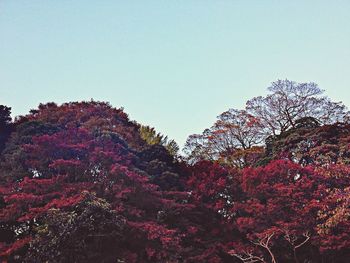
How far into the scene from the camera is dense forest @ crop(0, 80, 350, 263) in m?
9.92

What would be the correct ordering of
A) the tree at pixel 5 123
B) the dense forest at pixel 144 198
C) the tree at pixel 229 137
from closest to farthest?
the dense forest at pixel 144 198 → the tree at pixel 5 123 → the tree at pixel 229 137

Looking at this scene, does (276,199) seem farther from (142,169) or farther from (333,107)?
(333,107)

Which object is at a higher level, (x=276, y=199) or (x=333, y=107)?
(x=333, y=107)

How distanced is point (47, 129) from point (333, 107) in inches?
646

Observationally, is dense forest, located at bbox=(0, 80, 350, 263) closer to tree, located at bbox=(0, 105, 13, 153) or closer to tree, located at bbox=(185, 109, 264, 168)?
tree, located at bbox=(0, 105, 13, 153)

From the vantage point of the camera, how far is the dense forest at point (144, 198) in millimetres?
9922

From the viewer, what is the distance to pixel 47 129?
12.5 meters

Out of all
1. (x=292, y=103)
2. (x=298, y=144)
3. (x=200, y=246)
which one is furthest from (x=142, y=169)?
(x=292, y=103)

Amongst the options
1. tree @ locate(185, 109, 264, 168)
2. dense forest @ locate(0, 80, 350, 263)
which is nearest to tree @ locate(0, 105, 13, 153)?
dense forest @ locate(0, 80, 350, 263)

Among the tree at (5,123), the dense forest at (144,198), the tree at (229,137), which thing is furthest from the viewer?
the tree at (229,137)

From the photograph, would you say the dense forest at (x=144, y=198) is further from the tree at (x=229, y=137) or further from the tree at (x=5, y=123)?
the tree at (x=229, y=137)

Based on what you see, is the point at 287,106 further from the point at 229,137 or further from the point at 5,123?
the point at 5,123

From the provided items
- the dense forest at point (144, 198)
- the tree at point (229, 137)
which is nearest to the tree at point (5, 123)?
the dense forest at point (144, 198)

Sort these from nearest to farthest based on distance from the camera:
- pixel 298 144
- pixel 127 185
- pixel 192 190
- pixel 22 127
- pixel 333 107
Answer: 1. pixel 127 185
2. pixel 22 127
3. pixel 192 190
4. pixel 298 144
5. pixel 333 107
